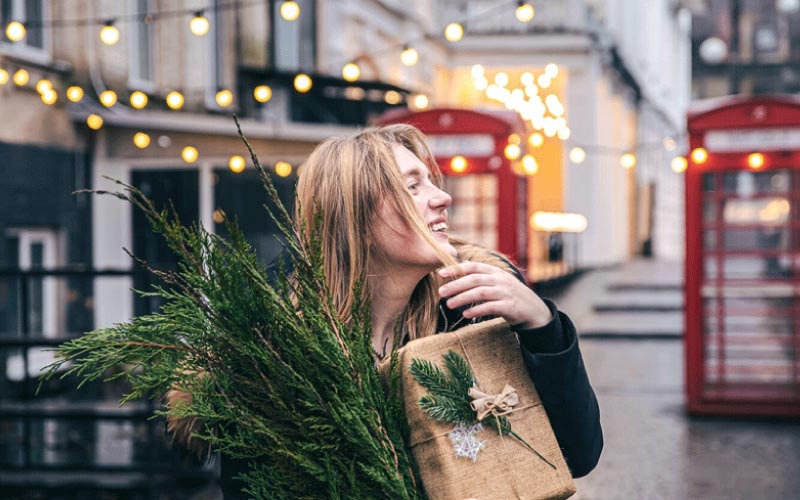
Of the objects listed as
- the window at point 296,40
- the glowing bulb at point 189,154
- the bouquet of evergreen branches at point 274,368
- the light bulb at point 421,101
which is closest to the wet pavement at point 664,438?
the light bulb at point 421,101

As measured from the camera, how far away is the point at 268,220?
12.7 meters

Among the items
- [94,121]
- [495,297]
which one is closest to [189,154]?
[94,121]

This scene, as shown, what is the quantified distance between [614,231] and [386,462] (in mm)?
23785

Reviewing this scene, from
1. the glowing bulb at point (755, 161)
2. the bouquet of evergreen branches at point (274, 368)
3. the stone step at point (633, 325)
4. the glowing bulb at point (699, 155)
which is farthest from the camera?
the stone step at point (633, 325)

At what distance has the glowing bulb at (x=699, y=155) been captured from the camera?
783 cm

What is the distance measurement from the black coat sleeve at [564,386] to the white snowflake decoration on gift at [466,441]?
17cm

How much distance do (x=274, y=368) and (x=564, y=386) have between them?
525 mm

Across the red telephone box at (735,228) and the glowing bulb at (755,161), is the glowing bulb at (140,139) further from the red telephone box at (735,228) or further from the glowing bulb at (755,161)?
the glowing bulb at (755,161)

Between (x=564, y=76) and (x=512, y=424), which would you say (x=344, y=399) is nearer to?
(x=512, y=424)

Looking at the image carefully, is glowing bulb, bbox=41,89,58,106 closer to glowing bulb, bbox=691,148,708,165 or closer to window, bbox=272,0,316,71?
window, bbox=272,0,316,71

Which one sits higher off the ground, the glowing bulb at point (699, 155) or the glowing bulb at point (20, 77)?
the glowing bulb at point (20, 77)

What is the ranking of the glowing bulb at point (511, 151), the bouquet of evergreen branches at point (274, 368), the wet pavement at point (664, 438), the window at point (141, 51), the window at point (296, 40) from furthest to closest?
1. the window at point (296, 40)
2. the window at point (141, 51)
3. the glowing bulb at point (511, 151)
4. the wet pavement at point (664, 438)
5. the bouquet of evergreen branches at point (274, 368)

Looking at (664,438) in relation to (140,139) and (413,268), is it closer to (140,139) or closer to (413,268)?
(413,268)

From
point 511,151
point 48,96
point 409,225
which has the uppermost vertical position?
point 48,96
